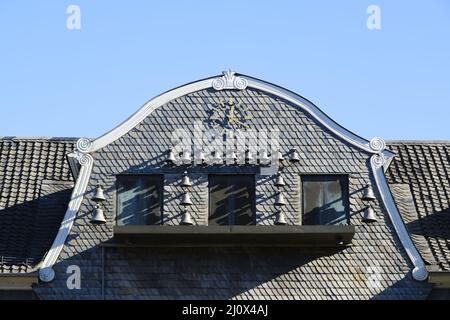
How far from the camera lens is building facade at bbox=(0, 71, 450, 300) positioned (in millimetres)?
32594

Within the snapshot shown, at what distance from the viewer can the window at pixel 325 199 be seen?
3350cm

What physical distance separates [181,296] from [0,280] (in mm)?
4686

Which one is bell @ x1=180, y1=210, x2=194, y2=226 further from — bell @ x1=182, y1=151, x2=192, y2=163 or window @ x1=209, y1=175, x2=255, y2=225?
bell @ x1=182, y1=151, x2=192, y2=163

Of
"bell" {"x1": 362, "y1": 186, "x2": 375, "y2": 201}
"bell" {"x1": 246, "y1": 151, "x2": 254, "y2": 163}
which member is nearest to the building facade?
"bell" {"x1": 246, "y1": 151, "x2": 254, "y2": 163}

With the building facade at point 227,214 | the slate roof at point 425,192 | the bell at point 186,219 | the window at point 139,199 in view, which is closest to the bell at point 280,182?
the building facade at point 227,214

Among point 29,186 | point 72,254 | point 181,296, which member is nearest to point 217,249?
point 181,296

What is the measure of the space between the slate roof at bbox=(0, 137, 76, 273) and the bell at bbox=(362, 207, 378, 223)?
842cm

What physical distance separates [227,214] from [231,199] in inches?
18.3

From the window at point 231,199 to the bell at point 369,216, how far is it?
299cm

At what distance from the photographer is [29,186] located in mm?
35781

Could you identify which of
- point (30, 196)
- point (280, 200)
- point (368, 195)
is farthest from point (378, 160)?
point (30, 196)

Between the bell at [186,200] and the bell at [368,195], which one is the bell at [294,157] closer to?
the bell at [368,195]
